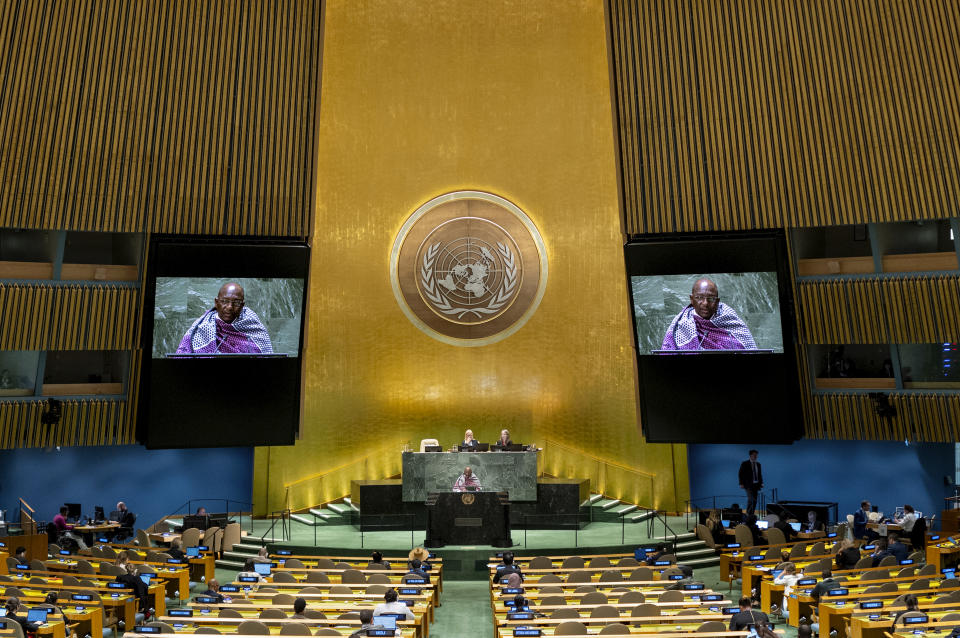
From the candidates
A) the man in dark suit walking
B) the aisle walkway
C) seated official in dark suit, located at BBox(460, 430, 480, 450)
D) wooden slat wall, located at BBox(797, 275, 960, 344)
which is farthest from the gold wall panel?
the aisle walkway

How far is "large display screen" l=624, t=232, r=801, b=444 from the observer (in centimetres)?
1518

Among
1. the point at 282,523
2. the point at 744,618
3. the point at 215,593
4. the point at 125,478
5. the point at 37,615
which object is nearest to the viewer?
the point at 744,618

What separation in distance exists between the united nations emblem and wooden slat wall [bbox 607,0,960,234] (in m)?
3.58

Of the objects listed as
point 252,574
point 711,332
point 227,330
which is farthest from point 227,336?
point 711,332

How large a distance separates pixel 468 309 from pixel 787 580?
943 cm

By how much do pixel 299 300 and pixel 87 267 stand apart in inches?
148

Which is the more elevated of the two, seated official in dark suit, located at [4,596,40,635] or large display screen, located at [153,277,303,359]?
large display screen, located at [153,277,303,359]

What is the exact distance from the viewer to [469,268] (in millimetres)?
19375

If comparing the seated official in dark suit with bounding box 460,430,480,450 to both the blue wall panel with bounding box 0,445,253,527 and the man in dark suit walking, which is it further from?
the blue wall panel with bounding box 0,445,253,527

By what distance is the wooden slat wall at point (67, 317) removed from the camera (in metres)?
15.2

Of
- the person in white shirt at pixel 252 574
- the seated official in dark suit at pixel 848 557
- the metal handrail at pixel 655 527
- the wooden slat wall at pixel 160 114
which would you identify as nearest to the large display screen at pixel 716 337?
the metal handrail at pixel 655 527

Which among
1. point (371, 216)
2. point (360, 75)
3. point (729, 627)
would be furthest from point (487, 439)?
point (729, 627)

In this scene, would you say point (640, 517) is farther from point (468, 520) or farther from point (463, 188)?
point (463, 188)

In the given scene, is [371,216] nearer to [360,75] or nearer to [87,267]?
[360,75]
